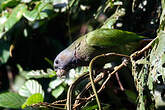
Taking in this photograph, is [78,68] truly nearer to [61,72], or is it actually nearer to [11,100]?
[61,72]

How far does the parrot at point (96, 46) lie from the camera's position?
2.26m

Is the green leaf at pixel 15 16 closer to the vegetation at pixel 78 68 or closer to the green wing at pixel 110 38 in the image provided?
the vegetation at pixel 78 68

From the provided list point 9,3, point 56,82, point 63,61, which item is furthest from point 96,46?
point 9,3

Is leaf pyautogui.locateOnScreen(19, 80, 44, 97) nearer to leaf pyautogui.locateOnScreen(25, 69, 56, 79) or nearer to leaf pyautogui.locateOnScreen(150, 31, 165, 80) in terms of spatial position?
leaf pyautogui.locateOnScreen(25, 69, 56, 79)

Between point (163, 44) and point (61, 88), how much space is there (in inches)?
42.9

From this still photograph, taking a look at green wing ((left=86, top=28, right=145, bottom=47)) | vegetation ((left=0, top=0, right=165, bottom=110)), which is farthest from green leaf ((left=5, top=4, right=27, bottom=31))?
green wing ((left=86, top=28, right=145, bottom=47))

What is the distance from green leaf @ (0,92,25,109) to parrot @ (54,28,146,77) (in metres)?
0.37

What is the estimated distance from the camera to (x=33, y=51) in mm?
3359

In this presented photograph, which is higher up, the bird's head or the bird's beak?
the bird's head

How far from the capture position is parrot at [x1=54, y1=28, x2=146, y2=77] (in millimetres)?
2256

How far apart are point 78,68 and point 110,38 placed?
472mm

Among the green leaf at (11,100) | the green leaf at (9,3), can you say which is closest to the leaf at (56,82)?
the green leaf at (11,100)

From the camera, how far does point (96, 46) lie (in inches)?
92.9

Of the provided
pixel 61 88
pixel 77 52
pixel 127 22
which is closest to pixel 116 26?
pixel 127 22
